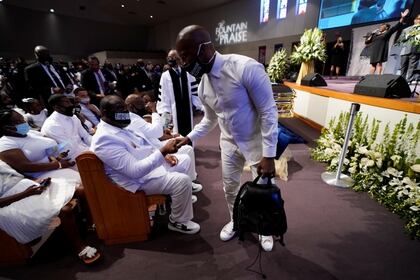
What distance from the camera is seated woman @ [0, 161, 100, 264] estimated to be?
1618mm

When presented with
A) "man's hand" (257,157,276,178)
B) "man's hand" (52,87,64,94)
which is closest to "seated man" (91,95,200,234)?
"man's hand" (257,157,276,178)

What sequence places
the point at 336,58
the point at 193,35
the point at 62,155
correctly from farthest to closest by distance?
the point at 336,58 → the point at 62,155 → the point at 193,35

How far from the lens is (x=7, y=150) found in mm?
1730

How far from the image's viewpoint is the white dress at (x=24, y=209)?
Answer: 1.61 m

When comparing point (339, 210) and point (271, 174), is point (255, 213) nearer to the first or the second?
point (271, 174)

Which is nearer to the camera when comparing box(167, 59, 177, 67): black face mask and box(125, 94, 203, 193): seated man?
box(125, 94, 203, 193): seated man

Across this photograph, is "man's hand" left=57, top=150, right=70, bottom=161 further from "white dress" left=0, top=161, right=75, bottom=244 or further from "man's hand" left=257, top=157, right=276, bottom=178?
"man's hand" left=257, top=157, right=276, bottom=178

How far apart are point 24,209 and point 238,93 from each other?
170 cm

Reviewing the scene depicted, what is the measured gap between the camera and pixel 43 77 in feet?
12.1

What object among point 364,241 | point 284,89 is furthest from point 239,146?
point 284,89

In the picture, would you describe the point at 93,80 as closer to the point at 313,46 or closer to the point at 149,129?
the point at 149,129

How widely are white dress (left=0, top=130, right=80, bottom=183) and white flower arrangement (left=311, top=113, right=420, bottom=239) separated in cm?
307

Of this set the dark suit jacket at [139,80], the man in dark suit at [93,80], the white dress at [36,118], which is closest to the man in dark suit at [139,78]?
the dark suit jacket at [139,80]

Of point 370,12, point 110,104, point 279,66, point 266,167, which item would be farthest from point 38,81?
point 370,12
